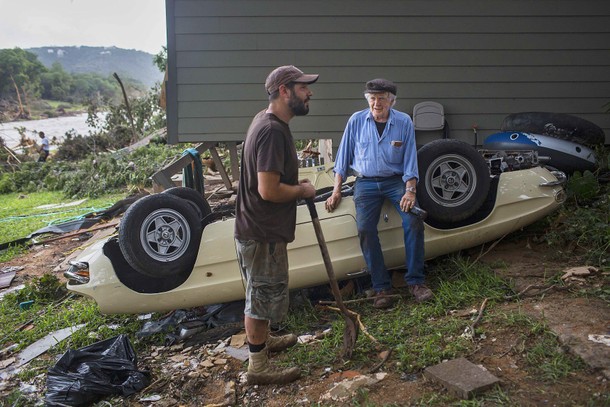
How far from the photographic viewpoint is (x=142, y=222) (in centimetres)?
437

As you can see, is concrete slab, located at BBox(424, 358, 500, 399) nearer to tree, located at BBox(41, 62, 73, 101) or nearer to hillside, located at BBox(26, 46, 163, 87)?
tree, located at BBox(41, 62, 73, 101)

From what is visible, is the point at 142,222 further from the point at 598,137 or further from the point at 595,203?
the point at 598,137

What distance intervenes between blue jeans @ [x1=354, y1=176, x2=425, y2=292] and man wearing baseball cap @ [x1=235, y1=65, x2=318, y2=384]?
3.63ft

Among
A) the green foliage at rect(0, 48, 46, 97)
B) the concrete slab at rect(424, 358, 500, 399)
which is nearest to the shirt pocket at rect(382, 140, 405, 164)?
the concrete slab at rect(424, 358, 500, 399)

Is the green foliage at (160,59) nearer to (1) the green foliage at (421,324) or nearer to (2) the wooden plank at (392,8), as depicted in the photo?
(2) the wooden plank at (392,8)

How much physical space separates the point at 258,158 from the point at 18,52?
157 ft

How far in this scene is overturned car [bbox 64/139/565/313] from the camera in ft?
14.5

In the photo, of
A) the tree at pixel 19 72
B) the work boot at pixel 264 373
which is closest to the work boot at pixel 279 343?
the work boot at pixel 264 373

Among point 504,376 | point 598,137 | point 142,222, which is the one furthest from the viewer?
point 598,137

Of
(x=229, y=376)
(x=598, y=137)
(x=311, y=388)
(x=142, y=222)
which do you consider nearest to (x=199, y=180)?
(x=142, y=222)

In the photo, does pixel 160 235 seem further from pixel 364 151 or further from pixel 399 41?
pixel 399 41

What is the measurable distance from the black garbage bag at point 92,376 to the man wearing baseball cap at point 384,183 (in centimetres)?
192

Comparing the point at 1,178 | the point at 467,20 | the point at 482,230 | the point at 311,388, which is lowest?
the point at 1,178

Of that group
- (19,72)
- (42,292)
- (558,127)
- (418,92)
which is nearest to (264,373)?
(42,292)
